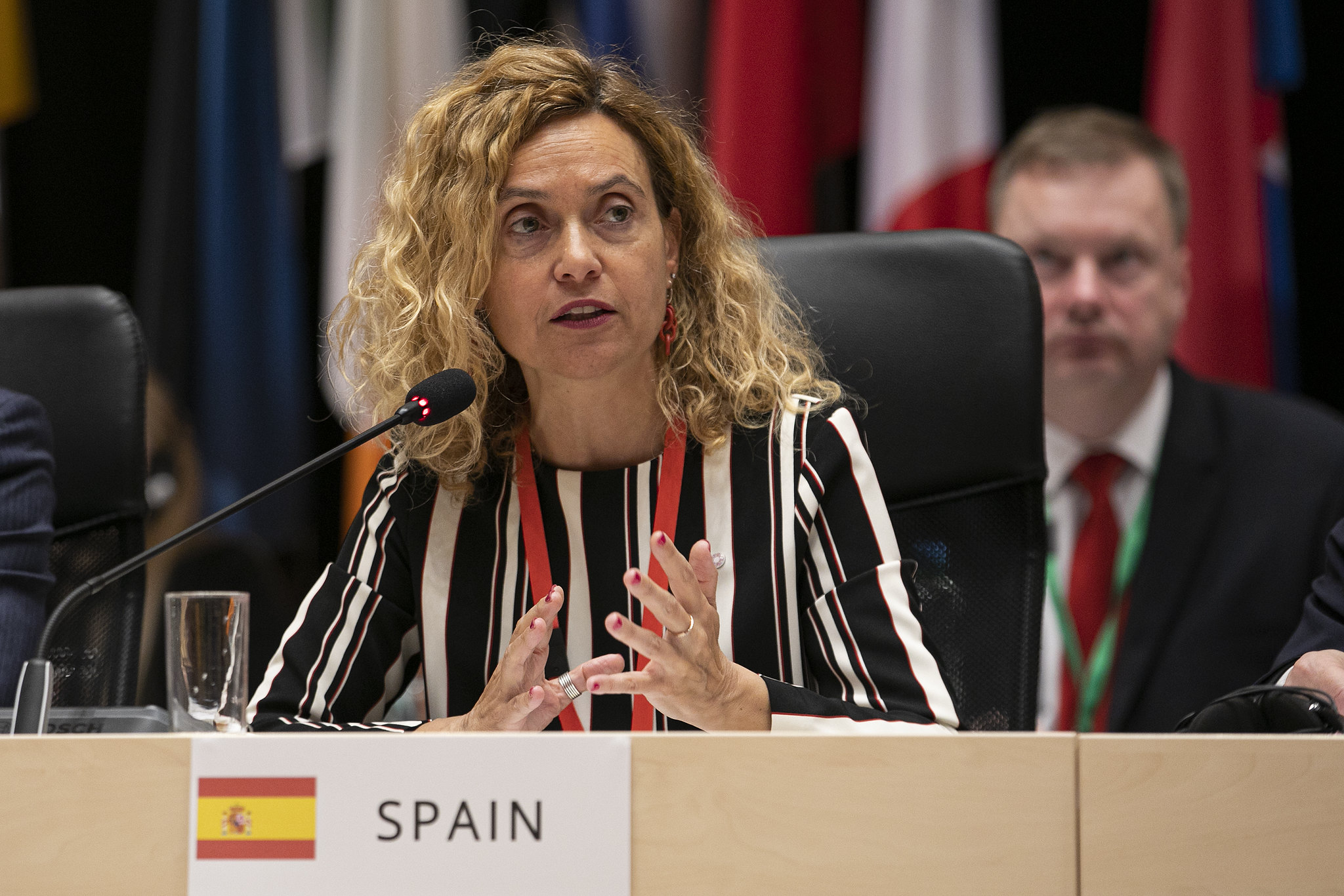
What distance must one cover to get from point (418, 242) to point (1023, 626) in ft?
2.69

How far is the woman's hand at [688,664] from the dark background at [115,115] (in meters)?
1.76

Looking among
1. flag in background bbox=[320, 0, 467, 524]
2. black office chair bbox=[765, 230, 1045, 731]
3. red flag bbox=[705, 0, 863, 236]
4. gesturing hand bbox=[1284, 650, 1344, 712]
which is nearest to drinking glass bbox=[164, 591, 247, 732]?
black office chair bbox=[765, 230, 1045, 731]

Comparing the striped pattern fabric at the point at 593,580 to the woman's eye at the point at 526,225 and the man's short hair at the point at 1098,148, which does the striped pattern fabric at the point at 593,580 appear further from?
the man's short hair at the point at 1098,148

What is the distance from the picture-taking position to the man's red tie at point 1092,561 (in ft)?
6.42

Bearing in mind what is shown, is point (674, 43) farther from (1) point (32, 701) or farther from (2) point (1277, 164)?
(1) point (32, 701)

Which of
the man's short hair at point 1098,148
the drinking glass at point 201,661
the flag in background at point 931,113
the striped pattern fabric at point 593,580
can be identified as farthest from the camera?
the flag in background at point 931,113

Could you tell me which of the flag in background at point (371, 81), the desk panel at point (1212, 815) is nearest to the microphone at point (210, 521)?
the desk panel at point (1212, 815)

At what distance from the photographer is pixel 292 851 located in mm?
772

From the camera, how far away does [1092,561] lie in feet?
6.67

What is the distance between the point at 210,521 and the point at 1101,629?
4.49ft

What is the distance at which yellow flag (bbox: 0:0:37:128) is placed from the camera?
2727 mm

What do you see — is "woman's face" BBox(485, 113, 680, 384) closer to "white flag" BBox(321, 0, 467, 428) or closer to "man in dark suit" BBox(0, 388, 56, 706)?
"man in dark suit" BBox(0, 388, 56, 706)

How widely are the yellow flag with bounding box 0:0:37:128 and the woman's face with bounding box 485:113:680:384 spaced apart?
1.79 meters

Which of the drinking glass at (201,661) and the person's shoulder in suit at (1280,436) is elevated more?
the person's shoulder in suit at (1280,436)
